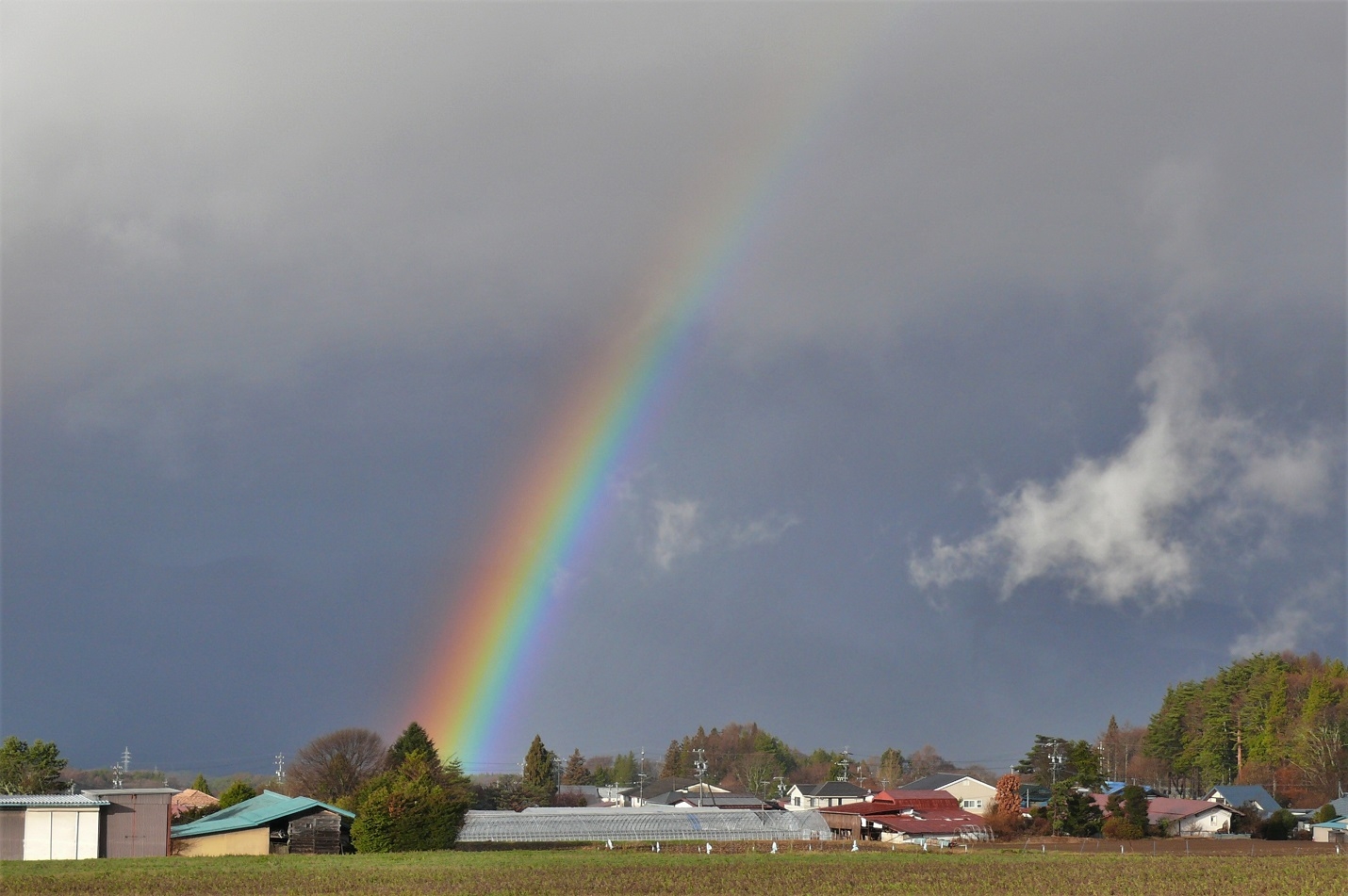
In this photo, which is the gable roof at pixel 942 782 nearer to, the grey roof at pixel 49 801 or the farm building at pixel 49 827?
the farm building at pixel 49 827

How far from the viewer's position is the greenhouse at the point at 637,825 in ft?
290

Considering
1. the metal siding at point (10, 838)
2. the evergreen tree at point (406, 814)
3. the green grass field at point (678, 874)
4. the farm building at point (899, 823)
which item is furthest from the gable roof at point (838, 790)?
the metal siding at point (10, 838)

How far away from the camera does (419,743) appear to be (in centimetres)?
9675

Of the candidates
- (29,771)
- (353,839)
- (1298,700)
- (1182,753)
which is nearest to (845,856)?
(353,839)

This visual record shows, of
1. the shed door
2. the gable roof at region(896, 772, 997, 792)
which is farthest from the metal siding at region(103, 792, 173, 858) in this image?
the gable roof at region(896, 772, 997, 792)

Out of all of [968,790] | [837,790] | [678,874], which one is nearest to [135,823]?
[678,874]

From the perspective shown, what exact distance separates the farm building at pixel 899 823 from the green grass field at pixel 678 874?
30.7 metres

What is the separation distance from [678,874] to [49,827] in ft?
114

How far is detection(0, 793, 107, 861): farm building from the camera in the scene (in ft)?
206

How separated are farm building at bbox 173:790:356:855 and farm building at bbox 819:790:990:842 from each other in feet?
137

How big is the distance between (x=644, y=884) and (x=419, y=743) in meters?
53.5

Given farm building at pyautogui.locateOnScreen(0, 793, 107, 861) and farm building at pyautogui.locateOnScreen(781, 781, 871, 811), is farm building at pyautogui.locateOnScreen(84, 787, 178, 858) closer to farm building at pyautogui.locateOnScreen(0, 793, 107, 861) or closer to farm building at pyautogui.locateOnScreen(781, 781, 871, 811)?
farm building at pyautogui.locateOnScreen(0, 793, 107, 861)

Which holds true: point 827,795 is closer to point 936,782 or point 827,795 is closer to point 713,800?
point 936,782

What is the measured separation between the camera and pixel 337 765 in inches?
4459
